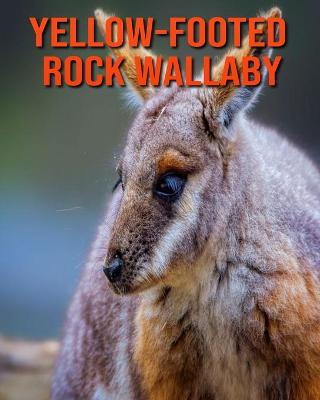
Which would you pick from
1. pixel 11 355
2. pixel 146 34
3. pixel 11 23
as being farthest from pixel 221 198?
pixel 11 355

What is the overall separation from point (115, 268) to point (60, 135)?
2588mm

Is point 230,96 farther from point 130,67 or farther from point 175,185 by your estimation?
point 130,67

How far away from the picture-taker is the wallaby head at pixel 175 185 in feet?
12.5

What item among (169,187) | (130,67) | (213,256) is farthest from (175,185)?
(130,67)

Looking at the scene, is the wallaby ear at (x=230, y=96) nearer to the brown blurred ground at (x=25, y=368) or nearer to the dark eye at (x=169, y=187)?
the dark eye at (x=169, y=187)

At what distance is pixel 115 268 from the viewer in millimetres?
3805

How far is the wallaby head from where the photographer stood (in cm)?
381

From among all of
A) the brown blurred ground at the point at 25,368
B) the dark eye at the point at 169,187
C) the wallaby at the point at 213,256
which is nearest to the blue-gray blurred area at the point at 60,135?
the brown blurred ground at the point at 25,368

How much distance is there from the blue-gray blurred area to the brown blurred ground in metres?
0.40

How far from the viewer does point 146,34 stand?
471 cm

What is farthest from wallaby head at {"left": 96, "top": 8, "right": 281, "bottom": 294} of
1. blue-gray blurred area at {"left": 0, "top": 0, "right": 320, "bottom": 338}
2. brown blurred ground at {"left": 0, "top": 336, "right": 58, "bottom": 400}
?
brown blurred ground at {"left": 0, "top": 336, "right": 58, "bottom": 400}

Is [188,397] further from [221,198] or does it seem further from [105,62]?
[105,62]

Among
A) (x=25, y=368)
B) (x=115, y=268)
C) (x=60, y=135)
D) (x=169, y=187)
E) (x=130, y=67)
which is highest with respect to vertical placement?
(x=130, y=67)

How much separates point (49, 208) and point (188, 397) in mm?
2097
